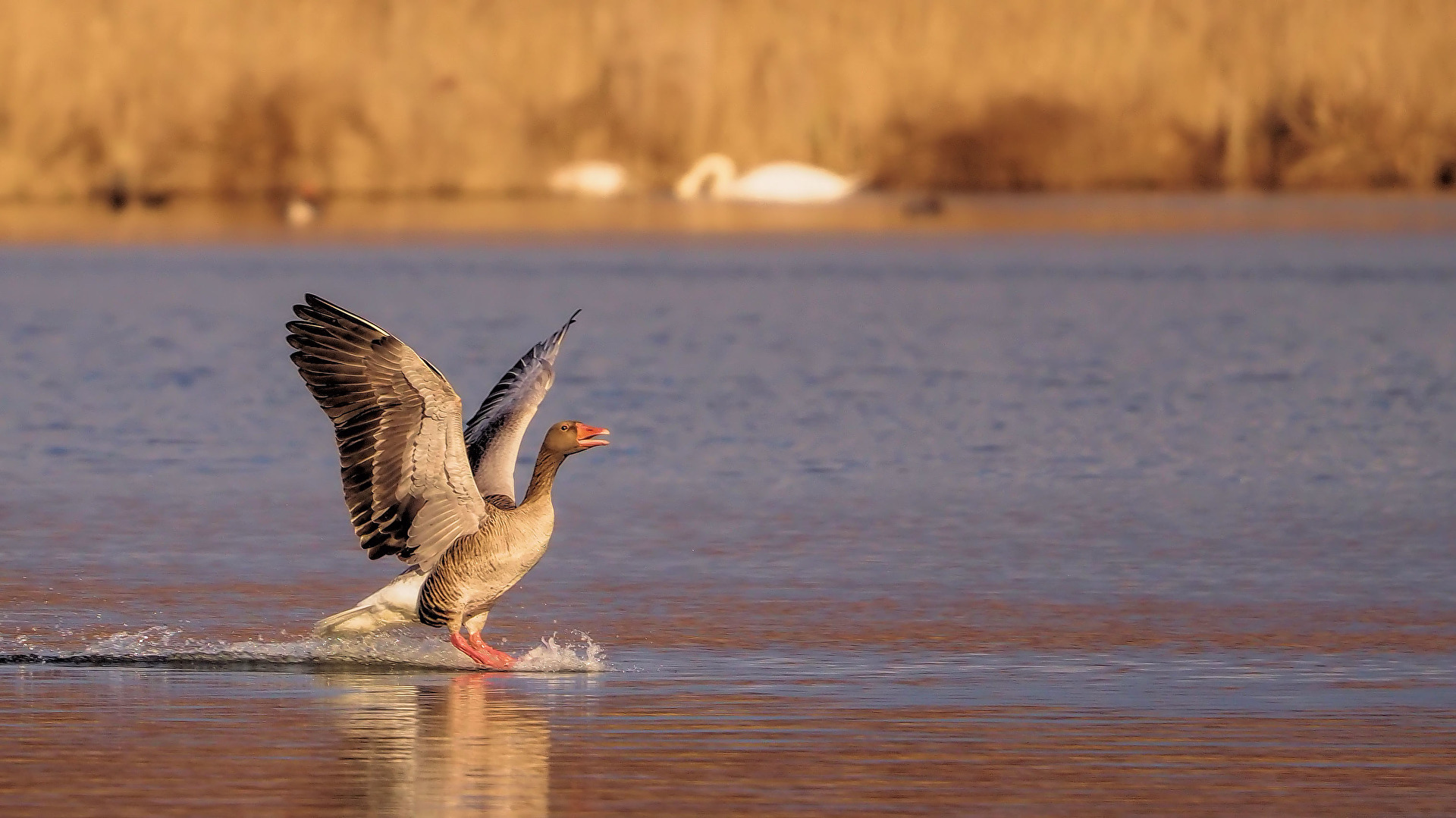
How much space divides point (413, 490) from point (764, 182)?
3148 centimetres

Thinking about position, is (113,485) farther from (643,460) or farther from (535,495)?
(535,495)

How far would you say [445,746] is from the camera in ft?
25.2

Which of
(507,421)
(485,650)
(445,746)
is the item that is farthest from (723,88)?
(445,746)

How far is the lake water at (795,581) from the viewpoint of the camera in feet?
24.0

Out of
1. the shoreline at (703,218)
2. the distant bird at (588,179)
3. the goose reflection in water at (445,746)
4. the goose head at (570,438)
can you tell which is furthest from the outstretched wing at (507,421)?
the distant bird at (588,179)

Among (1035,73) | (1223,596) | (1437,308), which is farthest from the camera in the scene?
(1035,73)

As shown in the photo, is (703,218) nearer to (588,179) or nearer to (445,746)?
(588,179)

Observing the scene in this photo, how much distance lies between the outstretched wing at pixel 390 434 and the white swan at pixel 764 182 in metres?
30.1

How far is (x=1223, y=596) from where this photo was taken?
10.5 m

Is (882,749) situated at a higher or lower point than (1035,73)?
lower

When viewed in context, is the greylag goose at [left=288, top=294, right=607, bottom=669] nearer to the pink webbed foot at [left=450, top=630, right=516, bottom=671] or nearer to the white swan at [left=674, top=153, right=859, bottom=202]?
the pink webbed foot at [left=450, top=630, right=516, bottom=671]

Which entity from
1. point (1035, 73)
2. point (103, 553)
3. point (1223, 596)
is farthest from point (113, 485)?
point (1035, 73)

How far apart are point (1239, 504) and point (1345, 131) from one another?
27642mm

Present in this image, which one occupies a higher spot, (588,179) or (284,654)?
(588,179)
